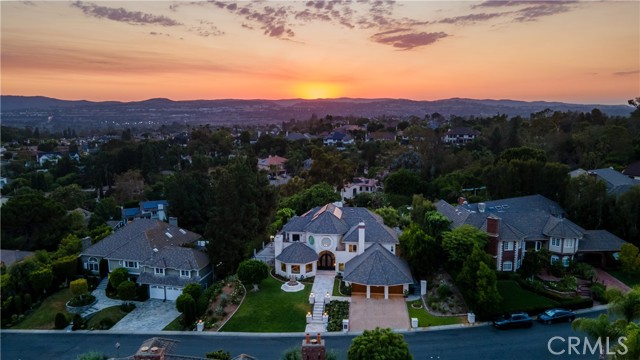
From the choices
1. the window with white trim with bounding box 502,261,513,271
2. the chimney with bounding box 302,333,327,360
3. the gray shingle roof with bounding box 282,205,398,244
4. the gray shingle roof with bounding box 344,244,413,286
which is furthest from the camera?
the gray shingle roof with bounding box 282,205,398,244

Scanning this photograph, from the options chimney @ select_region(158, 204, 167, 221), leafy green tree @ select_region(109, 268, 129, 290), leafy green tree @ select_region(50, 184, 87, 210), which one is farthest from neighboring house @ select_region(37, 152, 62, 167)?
leafy green tree @ select_region(109, 268, 129, 290)

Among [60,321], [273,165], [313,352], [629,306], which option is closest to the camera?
[313,352]

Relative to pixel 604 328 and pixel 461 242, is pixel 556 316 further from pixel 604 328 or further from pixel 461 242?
pixel 604 328

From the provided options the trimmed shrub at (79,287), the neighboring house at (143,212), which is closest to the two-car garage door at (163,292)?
the trimmed shrub at (79,287)

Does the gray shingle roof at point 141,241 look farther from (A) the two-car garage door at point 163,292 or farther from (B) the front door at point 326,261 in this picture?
(B) the front door at point 326,261

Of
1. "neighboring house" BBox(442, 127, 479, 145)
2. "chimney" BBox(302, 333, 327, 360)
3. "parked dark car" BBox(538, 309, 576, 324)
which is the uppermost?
"neighboring house" BBox(442, 127, 479, 145)

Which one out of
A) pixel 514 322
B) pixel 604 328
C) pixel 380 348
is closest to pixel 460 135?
pixel 514 322

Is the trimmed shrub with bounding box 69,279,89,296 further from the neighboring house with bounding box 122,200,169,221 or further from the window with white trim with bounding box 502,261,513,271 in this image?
the window with white trim with bounding box 502,261,513,271
